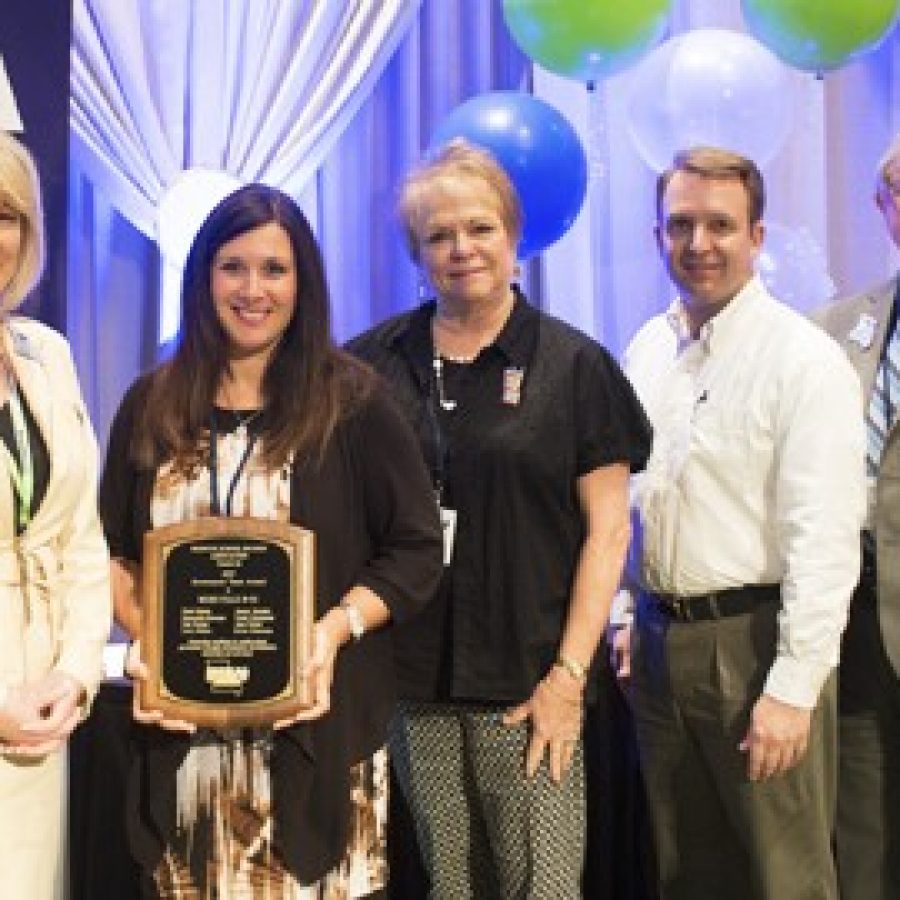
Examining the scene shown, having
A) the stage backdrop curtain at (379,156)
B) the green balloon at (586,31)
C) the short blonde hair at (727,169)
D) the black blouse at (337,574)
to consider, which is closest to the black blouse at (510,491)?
the black blouse at (337,574)

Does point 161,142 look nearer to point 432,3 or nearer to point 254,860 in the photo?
point 432,3

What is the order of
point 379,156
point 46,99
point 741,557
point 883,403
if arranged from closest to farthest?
point 741,557 → point 883,403 → point 46,99 → point 379,156

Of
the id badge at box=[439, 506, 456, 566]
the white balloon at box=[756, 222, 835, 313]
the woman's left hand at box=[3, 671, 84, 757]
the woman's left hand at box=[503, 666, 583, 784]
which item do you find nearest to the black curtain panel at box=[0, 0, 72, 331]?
the id badge at box=[439, 506, 456, 566]

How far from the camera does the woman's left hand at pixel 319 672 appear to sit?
2182 millimetres

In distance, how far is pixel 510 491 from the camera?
2531mm

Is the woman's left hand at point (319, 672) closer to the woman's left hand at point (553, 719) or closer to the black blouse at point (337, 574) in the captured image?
the black blouse at point (337, 574)

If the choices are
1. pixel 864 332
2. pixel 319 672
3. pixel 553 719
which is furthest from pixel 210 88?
pixel 319 672

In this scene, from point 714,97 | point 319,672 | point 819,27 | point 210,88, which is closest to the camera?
point 319,672

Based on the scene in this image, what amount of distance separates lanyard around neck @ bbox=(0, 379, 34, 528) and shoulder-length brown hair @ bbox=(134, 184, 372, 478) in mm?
227

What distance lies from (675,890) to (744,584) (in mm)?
694

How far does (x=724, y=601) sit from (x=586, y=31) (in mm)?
1779

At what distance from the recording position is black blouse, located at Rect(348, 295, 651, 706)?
8.30 feet

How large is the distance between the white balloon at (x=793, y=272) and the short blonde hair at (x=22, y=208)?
2.55 m

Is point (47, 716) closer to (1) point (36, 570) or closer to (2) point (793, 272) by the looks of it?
(1) point (36, 570)
